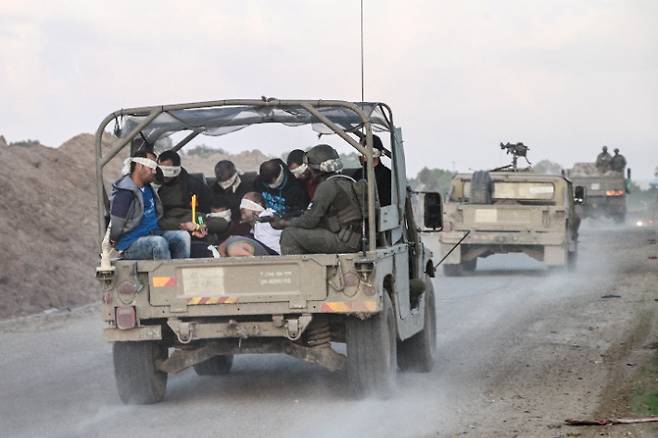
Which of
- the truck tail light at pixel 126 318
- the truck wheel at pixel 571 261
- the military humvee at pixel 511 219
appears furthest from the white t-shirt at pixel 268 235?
the truck wheel at pixel 571 261

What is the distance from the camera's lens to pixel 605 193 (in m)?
46.0

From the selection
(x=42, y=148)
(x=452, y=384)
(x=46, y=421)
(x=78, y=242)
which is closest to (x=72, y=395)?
(x=46, y=421)

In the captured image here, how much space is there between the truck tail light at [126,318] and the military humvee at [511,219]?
544 inches

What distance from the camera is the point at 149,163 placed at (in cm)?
1027

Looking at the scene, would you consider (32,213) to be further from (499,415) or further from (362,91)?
(499,415)

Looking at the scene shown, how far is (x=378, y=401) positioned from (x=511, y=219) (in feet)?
45.2

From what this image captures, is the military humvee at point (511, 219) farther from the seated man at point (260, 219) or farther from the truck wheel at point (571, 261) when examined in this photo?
the seated man at point (260, 219)

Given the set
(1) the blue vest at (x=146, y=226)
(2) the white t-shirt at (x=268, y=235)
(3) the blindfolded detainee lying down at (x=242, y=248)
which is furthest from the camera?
(2) the white t-shirt at (x=268, y=235)

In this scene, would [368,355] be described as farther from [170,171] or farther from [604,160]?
[604,160]

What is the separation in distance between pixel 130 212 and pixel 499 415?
3.22 meters

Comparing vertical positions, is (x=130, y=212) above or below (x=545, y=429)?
above

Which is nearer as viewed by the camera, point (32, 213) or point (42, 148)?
point (32, 213)

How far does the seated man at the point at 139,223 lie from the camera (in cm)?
1006

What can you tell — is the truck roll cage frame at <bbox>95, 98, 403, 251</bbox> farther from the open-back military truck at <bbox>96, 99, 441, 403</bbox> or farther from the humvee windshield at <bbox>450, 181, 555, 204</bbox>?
the humvee windshield at <bbox>450, 181, 555, 204</bbox>
